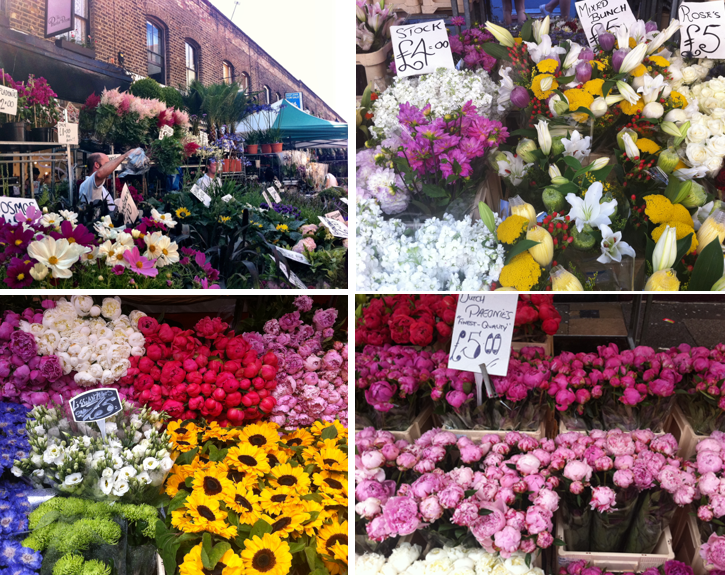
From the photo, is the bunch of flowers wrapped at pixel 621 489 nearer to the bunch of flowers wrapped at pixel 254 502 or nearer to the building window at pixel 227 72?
the bunch of flowers wrapped at pixel 254 502

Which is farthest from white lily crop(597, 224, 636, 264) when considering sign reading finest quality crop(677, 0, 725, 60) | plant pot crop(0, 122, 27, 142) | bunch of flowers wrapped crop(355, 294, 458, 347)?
plant pot crop(0, 122, 27, 142)

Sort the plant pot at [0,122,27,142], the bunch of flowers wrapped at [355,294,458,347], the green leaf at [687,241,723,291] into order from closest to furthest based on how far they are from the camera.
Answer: the green leaf at [687,241,723,291] < the plant pot at [0,122,27,142] < the bunch of flowers wrapped at [355,294,458,347]

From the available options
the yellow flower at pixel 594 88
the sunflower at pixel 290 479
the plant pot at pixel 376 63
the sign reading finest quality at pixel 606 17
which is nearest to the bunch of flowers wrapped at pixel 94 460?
the sunflower at pixel 290 479

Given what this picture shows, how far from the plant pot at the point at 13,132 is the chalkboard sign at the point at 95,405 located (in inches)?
23.9

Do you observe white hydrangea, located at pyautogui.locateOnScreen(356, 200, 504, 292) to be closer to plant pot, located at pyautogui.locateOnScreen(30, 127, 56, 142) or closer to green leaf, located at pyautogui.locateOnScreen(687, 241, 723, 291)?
green leaf, located at pyautogui.locateOnScreen(687, 241, 723, 291)

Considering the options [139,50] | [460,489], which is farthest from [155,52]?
[460,489]

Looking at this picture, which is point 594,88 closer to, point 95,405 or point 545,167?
point 545,167

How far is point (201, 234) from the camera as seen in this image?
130cm

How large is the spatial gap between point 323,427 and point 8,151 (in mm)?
1032

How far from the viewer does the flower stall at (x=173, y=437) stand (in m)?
1.08

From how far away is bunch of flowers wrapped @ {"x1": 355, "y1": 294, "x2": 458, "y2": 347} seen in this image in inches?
52.9

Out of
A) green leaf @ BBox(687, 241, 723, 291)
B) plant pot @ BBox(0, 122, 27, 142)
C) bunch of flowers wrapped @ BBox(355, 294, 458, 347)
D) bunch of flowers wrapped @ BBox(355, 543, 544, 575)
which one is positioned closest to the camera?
green leaf @ BBox(687, 241, 723, 291)

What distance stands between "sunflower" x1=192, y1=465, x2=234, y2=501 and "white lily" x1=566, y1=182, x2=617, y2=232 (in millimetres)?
929

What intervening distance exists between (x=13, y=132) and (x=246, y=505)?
100 centimetres
